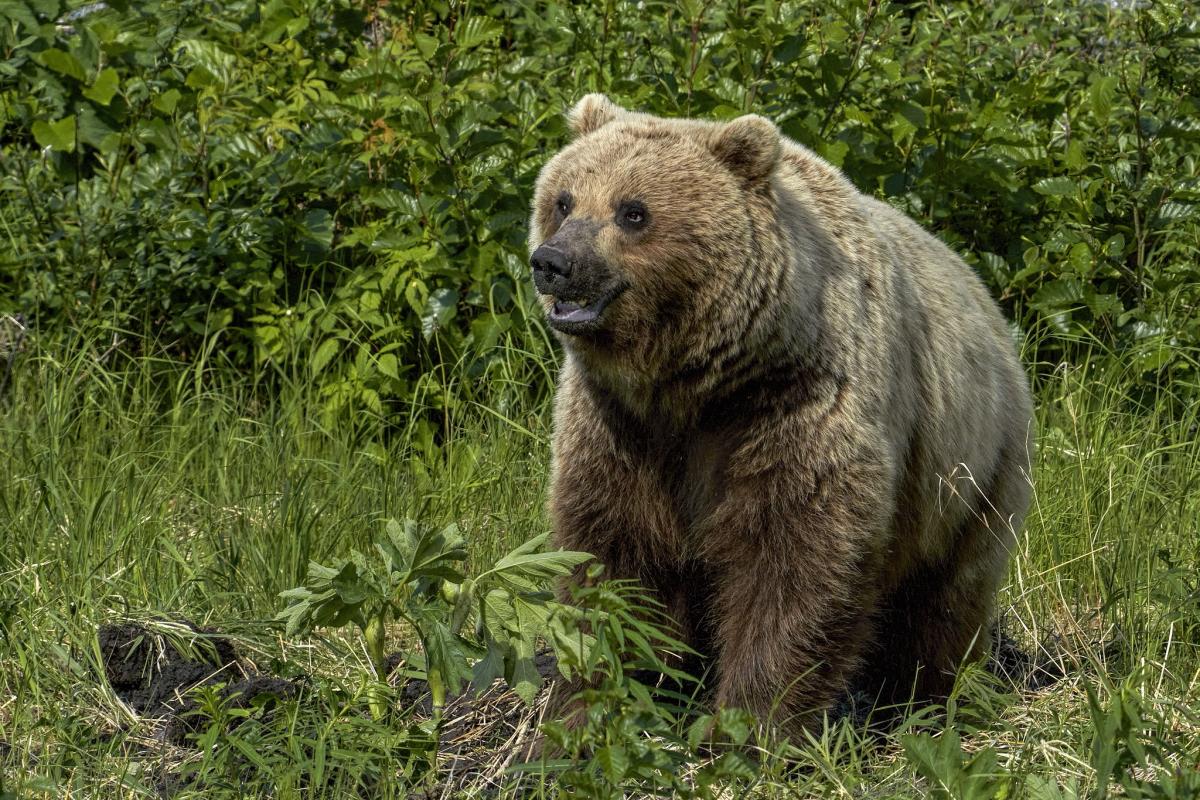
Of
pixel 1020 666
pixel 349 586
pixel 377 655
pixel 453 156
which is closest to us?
pixel 349 586

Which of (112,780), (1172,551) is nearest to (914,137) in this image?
(1172,551)

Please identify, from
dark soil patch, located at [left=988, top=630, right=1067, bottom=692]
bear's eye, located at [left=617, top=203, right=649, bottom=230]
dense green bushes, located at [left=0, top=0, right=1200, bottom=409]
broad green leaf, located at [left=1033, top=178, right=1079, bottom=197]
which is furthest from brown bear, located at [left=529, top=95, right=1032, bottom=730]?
broad green leaf, located at [left=1033, top=178, right=1079, bottom=197]

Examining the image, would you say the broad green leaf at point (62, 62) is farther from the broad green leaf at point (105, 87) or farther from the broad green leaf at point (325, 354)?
the broad green leaf at point (325, 354)

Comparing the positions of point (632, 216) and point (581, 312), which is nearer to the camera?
point (581, 312)

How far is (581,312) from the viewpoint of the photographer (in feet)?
13.9

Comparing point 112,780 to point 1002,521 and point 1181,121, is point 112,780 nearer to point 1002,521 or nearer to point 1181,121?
point 1002,521

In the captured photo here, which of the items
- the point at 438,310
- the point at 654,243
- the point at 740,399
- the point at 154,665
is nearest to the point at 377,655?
the point at 154,665

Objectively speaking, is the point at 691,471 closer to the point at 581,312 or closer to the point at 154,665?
the point at 581,312

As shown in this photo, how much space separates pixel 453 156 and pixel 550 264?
2.58 meters

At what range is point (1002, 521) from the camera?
496cm

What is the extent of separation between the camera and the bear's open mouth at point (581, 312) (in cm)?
422

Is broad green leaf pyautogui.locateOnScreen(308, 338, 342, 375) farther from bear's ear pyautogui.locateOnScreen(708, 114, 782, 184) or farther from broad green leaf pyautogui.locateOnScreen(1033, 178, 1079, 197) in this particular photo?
broad green leaf pyautogui.locateOnScreen(1033, 178, 1079, 197)

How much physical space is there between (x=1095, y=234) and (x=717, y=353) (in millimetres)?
3430

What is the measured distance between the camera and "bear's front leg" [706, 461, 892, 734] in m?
4.19
